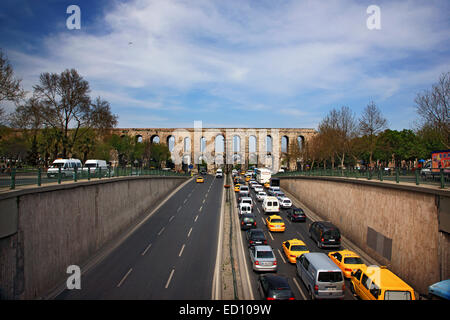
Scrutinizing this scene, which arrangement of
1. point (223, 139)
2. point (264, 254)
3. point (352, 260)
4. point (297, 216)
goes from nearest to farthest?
point (352, 260) < point (264, 254) < point (297, 216) < point (223, 139)

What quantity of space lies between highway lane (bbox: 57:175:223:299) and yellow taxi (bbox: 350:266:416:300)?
729 cm

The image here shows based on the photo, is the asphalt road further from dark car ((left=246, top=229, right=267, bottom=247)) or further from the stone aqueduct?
the stone aqueduct

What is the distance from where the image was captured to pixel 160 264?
19.4m

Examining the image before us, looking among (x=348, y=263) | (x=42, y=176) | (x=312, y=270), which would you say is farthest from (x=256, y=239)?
(x=42, y=176)

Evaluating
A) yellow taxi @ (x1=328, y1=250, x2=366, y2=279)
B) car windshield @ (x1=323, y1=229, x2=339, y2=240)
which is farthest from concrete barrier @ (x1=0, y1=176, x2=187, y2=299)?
car windshield @ (x1=323, y1=229, x2=339, y2=240)

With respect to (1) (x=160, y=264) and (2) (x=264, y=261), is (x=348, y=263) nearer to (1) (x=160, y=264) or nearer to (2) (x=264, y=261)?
(2) (x=264, y=261)

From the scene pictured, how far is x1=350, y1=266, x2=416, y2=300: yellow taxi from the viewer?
1200 cm

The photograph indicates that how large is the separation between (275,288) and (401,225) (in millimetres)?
9081

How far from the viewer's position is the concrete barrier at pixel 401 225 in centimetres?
1392

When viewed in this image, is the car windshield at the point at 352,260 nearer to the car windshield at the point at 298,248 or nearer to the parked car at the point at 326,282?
the car windshield at the point at 298,248

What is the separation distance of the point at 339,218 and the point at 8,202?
2520cm

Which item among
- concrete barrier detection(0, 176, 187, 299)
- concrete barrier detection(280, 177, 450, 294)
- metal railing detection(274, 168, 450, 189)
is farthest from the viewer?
metal railing detection(274, 168, 450, 189)

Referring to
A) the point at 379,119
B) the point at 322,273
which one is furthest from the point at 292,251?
the point at 379,119
